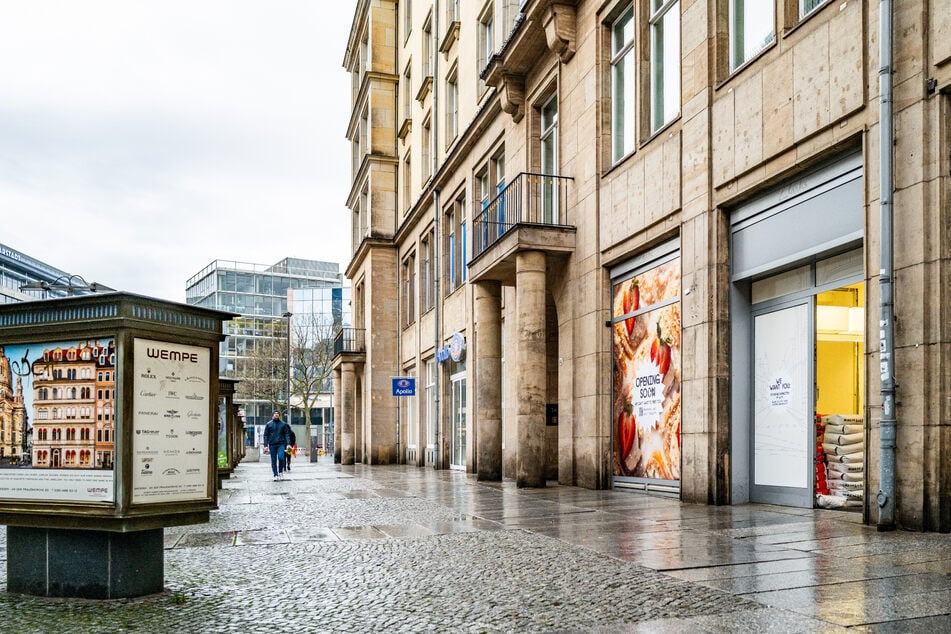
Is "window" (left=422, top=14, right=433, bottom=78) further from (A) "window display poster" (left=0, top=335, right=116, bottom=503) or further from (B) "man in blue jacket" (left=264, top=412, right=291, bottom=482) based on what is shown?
(A) "window display poster" (left=0, top=335, right=116, bottom=503)

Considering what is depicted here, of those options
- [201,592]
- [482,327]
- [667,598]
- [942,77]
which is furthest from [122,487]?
[482,327]

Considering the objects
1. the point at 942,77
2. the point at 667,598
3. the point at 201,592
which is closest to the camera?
the point at 667,598

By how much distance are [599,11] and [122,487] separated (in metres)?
13.2

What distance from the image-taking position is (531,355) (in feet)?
55.8

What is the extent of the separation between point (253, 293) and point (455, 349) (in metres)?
95.2

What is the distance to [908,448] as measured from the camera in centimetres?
825

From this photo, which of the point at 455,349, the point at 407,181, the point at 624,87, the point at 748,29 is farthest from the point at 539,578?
the point at 407,181

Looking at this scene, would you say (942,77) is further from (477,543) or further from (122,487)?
(122,487)

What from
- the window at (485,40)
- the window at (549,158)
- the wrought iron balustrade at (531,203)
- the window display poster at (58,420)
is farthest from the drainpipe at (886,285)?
the window at (485,40)

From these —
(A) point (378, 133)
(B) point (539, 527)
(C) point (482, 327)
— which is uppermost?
(A) point (378, 133)

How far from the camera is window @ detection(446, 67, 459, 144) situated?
1106 inches

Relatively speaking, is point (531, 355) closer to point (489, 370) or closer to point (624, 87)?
point (489, 370)

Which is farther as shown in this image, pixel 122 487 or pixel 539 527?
pixel 539 527

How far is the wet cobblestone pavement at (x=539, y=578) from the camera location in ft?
16.1
